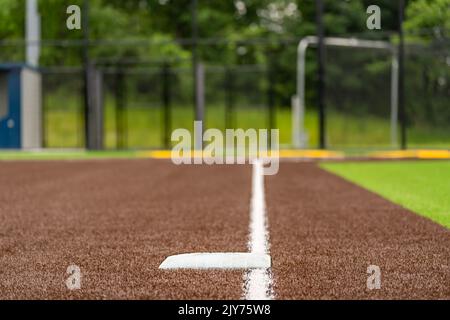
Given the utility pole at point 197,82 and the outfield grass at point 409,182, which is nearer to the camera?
the outfield grass at point 409,182

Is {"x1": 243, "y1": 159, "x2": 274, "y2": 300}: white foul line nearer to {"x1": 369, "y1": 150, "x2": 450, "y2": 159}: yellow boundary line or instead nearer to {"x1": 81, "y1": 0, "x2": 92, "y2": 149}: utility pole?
{"x1": 369, "y1": 150, "x2": 450, "y2": 159}: yellow boundary line

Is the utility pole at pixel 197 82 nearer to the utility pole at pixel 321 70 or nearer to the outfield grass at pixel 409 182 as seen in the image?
the utility pole at pixel 321 70

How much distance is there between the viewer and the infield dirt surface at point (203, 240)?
430cm

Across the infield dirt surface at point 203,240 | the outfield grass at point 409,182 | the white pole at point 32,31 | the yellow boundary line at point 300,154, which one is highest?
the white pole at point 32,31

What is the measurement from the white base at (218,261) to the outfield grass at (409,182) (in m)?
2.61

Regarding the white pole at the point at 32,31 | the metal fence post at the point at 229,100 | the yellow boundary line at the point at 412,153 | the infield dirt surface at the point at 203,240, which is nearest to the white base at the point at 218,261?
the infield dirt surface at the point at 203,240

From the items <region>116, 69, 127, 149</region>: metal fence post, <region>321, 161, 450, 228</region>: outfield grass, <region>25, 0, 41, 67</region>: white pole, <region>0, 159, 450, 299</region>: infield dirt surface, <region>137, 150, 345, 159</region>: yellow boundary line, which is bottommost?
<region>137, 150, 345, 159</region>: yellow boundary line

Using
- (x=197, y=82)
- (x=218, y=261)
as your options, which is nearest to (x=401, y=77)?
(x=197, y=82)

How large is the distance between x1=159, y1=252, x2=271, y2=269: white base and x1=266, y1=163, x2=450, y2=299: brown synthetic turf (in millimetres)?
118

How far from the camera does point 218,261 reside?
5.16m

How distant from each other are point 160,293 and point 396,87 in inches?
929

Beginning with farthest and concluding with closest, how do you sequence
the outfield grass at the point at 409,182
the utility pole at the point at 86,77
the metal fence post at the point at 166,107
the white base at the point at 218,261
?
the metal fence post at the point at 166,107 < the utility pole at the point at 86,77 < the outfield grass at the point at 409,182 < the white base at the point at 218,261

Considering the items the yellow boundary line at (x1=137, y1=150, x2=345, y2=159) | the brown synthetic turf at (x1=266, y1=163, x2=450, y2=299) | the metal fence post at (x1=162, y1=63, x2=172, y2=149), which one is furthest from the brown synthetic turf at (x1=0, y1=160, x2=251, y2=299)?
the metal fence post at (x1=162, y1=63, x2=172, y2=149)

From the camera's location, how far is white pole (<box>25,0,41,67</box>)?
100 ft
